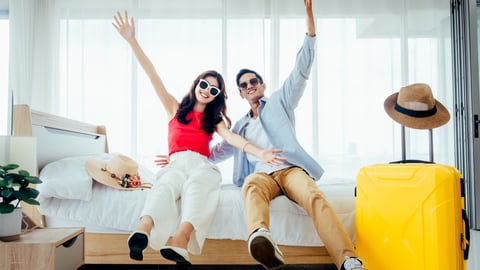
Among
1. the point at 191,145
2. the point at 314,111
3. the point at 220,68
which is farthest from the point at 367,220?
the point at 220,68

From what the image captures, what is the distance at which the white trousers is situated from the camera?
1658 mm

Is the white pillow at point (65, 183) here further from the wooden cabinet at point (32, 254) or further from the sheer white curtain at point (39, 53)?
the sheer white curtain at point (39, 53)

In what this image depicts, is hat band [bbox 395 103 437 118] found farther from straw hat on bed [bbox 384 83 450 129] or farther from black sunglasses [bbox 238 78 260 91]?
black sunglasses [bbox 238 78 260 91]

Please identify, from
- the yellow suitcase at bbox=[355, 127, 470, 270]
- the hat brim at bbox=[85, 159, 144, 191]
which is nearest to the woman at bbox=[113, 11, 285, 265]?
the hat brim at bbox=[85, 159, 144, 191]

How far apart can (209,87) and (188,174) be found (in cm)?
53

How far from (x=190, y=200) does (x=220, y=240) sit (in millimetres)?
236

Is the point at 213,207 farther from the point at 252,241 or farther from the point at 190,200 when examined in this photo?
the point at 252,241

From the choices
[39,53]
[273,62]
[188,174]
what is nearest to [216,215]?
[188,174]

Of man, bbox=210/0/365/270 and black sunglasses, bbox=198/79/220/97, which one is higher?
black sunglasses, bbox=198/79/220/97

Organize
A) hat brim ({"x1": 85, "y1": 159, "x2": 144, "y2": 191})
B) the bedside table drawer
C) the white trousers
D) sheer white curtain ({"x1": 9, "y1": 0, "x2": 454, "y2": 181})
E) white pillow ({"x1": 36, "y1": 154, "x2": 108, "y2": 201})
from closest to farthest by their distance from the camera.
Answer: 1. the bedside table drawer
2. the white trousers
3. white pillow ({"x1": 36, "y1": 154, "x2": 108, "y2": 201})
4. hat brim ({"x1": 85, "y1": 159, "x2": 144, "y2": 191})
5. sheer white curtain ({"x1": 9, "y1": 0, "x2": 454, "y2": 181})

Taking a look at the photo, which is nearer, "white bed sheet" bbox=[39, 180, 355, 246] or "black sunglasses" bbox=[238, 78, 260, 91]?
"white bed sheet" bbox=[39, 180, 355, 246]

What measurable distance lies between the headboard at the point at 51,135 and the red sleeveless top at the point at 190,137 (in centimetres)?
59

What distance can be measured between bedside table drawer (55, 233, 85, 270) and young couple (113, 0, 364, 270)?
0.29 meters

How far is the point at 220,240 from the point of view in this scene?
5.90 feet
